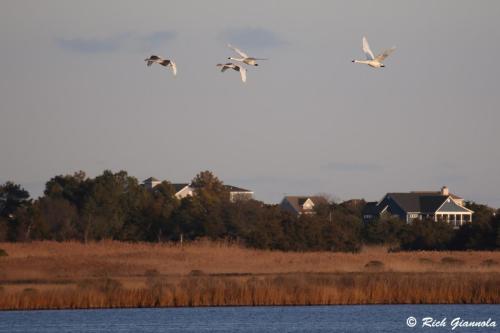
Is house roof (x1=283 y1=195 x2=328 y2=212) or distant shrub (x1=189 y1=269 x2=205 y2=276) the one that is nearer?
distant shrub (x1=189 y1=269 x2=205 y2=276)

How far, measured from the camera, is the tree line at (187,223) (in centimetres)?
7075

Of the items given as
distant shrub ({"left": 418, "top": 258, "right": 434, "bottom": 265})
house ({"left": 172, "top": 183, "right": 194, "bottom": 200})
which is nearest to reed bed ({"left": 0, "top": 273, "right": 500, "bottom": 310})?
distant shrub ({"left": 418, "top": 258, "right": 434, "bottom": 265})

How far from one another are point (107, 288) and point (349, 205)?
75.5 metres

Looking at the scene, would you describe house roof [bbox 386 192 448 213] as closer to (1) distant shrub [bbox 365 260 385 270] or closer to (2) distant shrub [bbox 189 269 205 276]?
(1) distant shrub [bbox 365 260 385 270]

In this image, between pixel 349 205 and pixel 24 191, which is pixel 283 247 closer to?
pixel 24 191

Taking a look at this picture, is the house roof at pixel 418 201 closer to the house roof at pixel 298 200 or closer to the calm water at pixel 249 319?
the house roof at pixel 298 200

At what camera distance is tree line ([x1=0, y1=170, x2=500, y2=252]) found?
2785 inches

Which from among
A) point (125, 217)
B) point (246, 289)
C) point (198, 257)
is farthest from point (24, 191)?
point (246, 289)


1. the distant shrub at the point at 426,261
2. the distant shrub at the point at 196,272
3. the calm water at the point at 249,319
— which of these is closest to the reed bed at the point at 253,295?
the calm water at the point at 249,319

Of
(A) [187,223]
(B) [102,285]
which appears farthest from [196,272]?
(A) [187,223]

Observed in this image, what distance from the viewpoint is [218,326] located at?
39125mm

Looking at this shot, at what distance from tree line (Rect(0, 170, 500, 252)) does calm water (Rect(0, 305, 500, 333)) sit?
26818 mm

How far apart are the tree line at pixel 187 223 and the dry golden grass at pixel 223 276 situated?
134 inches

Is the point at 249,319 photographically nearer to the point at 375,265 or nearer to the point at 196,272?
the point at 196,272
